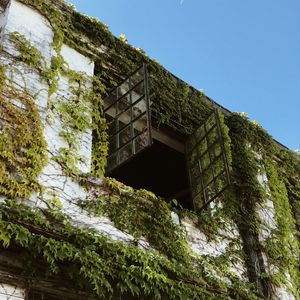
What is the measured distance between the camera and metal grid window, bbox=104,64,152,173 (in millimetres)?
6391

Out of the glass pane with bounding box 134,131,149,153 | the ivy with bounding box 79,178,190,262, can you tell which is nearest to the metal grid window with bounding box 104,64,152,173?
the glass pane with bounding box 134,131,149,153

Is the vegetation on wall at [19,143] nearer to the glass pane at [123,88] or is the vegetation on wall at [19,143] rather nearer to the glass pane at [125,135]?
the glass pane at [125,135]

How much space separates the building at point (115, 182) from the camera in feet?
15.7

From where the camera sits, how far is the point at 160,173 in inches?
375

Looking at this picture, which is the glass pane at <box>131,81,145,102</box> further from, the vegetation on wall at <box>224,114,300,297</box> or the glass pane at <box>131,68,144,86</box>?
the vegetation on wall at <box>224,114,300,297</box>

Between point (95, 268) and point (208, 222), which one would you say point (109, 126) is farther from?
point (95, 268)

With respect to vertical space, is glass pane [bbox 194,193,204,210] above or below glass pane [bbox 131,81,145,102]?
below

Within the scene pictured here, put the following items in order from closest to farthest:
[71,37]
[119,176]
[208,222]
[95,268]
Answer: [95,268] < [208,222] < [71,37] < [119,176]

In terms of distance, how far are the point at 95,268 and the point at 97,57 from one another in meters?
3.91

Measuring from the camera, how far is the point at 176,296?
535 centimetres

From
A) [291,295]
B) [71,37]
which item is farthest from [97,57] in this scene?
[291,295]

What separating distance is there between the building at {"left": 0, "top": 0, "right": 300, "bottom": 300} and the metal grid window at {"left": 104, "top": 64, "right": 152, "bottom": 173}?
2 centimetres

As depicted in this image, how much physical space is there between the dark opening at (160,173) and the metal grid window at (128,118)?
146 centimetres

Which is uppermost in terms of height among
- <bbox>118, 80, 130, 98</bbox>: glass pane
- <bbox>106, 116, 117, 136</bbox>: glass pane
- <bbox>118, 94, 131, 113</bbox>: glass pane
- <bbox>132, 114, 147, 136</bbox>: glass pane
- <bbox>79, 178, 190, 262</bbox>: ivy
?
<bbox>118, 80, 130, 98</bbox>: glass pane
